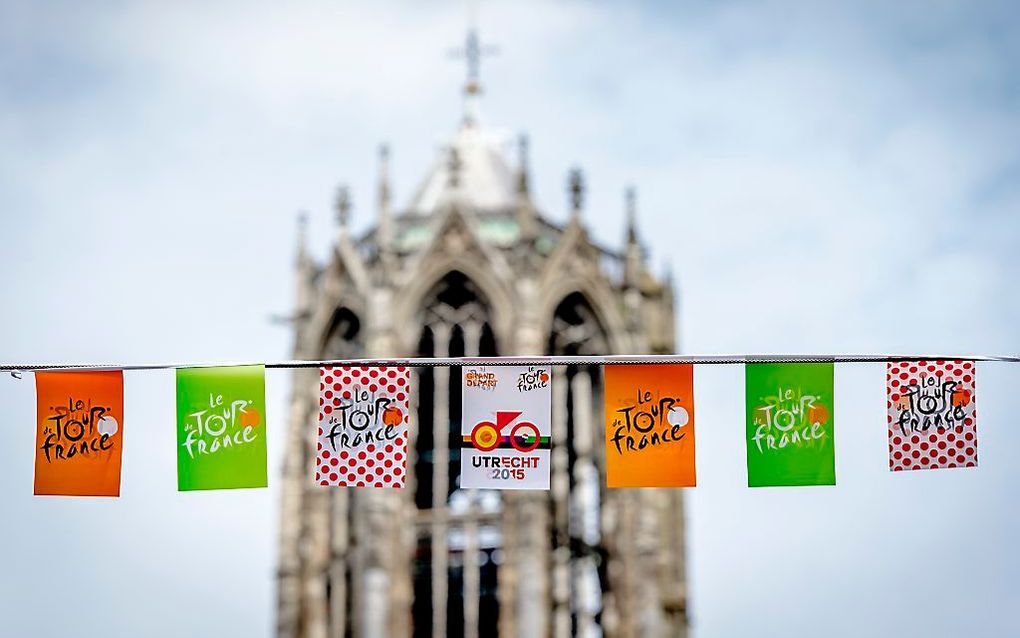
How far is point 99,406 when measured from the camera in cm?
2842

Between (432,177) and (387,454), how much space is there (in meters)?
36.8

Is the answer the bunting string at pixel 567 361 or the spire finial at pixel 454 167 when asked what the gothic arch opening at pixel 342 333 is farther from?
the bunting string at pixel 567 361

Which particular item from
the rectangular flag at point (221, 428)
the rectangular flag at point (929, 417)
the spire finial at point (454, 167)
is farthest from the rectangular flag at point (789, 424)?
the spire finial at point (454, 167)

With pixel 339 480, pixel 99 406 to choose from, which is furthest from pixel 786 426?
pixel 99 406

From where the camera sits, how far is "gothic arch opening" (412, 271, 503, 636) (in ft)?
190

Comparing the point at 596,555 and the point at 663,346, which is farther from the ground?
the point at 663,346

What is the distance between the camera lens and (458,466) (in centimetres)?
5853

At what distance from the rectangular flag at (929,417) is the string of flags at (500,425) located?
2cm

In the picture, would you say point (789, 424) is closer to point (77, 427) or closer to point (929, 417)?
point (929, 417)

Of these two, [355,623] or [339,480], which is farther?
[355,623]

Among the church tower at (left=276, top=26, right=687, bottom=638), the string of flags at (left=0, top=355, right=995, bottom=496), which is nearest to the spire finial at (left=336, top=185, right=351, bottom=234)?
the church tower at (left=276, top=26, right=687, bottom=638)

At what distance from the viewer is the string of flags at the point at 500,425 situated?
28047mm

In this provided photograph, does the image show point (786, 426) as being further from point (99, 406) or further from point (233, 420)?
point (99, 406)

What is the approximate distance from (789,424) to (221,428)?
7208 millimetres
